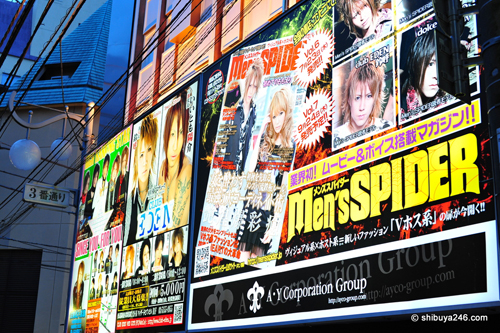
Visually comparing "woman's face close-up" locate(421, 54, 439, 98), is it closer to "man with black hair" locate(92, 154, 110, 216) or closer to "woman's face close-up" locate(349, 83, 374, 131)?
"woman's face close-up" locate(349, 83, 374, 131)

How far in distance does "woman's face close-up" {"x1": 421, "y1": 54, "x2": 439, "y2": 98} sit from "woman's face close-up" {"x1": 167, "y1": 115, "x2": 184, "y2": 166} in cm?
552

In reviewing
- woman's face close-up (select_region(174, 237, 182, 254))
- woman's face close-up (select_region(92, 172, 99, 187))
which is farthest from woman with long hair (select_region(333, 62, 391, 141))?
woman's face close-up (select_region(92, 172, 99, 187))

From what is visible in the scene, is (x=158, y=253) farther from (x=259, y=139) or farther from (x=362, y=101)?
(x=362, y=101)

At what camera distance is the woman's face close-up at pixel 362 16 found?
6.75 meters

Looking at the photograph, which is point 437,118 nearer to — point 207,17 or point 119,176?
point 119,176

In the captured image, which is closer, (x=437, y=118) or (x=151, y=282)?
(x=437, y=118)

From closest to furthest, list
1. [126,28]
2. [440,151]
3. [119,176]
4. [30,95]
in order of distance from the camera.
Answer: [440,151], [119,176], [30,95], [126,28]

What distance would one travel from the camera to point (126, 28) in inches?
908

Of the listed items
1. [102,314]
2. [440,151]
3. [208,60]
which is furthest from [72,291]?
[440,151]

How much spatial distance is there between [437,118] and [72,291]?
34.7ft

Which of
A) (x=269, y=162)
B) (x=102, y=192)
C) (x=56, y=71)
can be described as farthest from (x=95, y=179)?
(x=56, y=71)

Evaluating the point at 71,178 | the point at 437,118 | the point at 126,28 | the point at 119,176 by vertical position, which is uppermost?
the point at 126,28

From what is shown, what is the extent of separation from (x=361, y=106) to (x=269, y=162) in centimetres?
192

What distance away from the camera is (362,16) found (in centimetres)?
685
